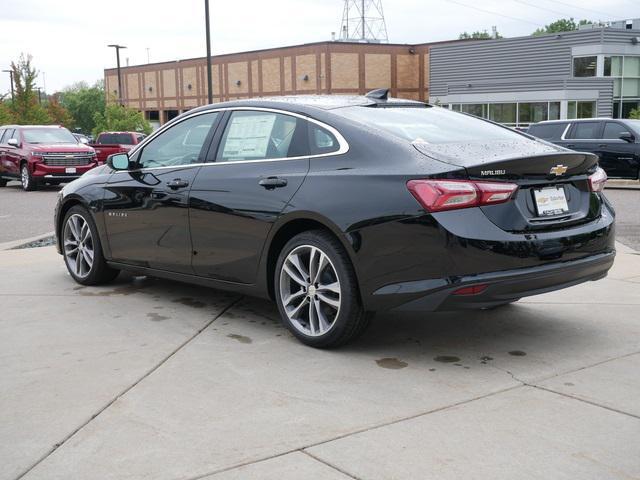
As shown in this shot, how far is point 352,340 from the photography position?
5.07 metres

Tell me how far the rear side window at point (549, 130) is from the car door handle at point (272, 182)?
1568 cm

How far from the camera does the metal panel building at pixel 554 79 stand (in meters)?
46.0

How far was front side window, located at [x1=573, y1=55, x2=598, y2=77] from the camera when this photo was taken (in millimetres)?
48094

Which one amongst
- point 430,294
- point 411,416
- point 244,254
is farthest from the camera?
point 244,254

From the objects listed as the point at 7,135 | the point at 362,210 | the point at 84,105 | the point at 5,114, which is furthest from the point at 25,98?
the point at 84,105

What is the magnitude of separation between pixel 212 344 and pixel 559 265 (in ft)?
7.33

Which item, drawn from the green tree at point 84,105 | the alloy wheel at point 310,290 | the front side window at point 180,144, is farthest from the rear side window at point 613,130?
the green tree at point 84,105

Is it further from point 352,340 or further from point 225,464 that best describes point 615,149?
point 225,464

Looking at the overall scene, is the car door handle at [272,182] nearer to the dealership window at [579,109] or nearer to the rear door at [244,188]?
the rear door at [244,188]

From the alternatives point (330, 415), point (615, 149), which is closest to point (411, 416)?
point (330, 415)

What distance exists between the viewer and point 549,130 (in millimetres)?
20156

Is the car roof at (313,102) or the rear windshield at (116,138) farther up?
the car roof at (313,102)

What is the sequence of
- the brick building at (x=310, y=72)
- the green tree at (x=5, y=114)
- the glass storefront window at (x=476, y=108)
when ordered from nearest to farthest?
the green tree at (x=5, y=114)
the glass storefront window at (x=476, y=108)
the brick building at (x=310, y=72)

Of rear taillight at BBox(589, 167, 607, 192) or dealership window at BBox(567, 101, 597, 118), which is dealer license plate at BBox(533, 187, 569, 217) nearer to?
rear taillight at BBox(589, 167, 607, 192)
